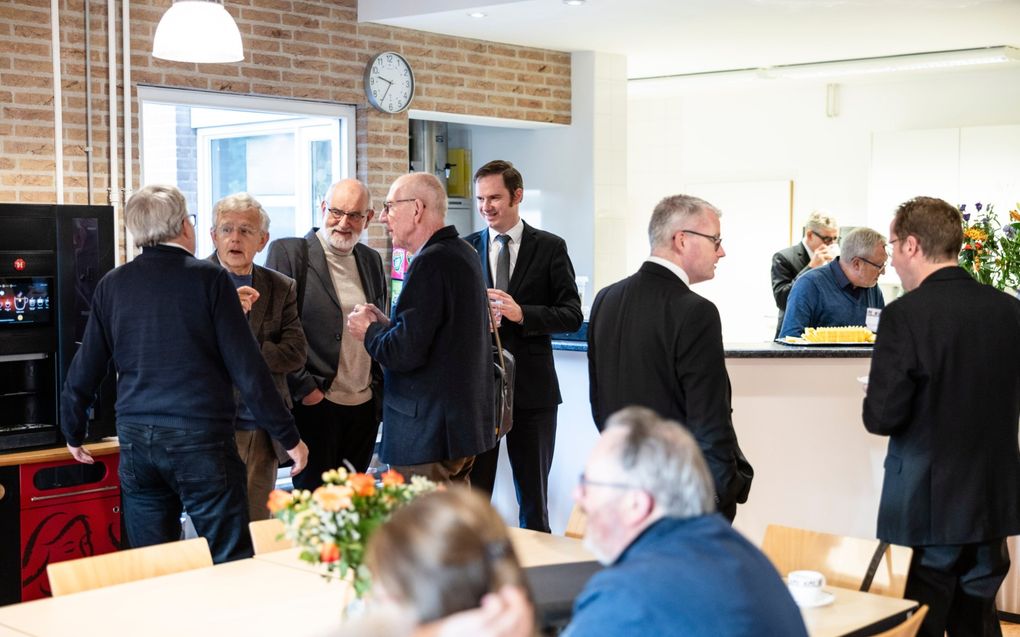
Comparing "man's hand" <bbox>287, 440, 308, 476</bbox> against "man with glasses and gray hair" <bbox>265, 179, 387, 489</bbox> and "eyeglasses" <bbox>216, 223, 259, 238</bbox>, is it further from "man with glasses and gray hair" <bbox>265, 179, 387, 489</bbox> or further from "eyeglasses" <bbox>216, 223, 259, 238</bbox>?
"eyeglasses" <bbox>216, 223, 259, 238</bbox>

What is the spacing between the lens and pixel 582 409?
5516mm

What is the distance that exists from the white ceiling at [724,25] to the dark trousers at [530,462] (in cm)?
264

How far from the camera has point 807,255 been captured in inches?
320

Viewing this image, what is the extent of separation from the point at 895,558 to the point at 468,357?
1.59 m

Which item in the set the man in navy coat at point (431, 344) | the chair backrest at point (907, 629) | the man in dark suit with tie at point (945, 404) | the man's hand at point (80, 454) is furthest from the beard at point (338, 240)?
the chair backrest at point (907, 629)

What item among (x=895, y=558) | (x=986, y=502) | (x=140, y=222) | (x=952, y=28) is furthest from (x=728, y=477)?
(x=952, y=28)

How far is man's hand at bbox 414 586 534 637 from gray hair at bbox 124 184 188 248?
8.42 feet

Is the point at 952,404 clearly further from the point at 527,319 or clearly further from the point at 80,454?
the point at 80,454

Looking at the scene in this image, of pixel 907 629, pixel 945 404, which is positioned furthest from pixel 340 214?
pixel 907 629

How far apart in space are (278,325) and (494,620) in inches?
126

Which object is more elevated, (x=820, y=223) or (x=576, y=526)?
(x=820, y=223)

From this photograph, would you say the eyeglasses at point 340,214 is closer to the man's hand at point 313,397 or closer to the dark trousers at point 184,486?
the man's hand at point 313,397

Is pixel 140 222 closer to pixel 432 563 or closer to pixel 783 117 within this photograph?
pixel 432 563

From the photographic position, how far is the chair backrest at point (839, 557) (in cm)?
312
